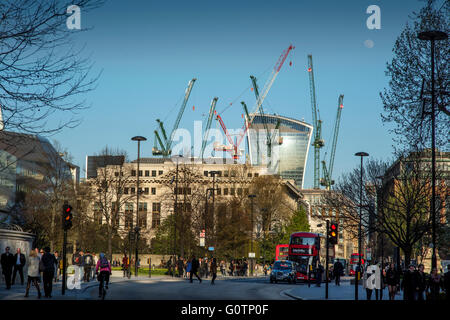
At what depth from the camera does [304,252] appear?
58.5 m

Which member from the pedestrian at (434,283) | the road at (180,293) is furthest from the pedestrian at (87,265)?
the pedestrian at (434,283)

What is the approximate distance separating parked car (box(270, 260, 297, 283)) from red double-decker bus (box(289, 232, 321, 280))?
2.25m

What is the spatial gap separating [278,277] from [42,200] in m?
26.4

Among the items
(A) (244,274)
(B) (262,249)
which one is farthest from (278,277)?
(B) (262,249)

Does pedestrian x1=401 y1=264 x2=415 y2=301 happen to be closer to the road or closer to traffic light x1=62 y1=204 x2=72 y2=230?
the road

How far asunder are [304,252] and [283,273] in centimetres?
472

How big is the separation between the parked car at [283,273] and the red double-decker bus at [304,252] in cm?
225

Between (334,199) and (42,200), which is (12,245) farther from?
(42,200)

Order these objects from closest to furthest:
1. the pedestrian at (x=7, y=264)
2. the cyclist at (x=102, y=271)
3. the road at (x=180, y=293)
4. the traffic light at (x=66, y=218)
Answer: the cyclist at (x=102, y=271) < the traffic light at (x=66, y=218) < the road at (x=180, y=293) < the pedestrian at (x=7, y=264)

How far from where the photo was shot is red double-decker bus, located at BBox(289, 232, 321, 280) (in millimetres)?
57562

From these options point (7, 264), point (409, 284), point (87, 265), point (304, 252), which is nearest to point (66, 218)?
point (7, 264)

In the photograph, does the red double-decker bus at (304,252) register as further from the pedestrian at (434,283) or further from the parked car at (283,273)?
the pedestrian at (434,283)

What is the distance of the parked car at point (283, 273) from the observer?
178 feet
